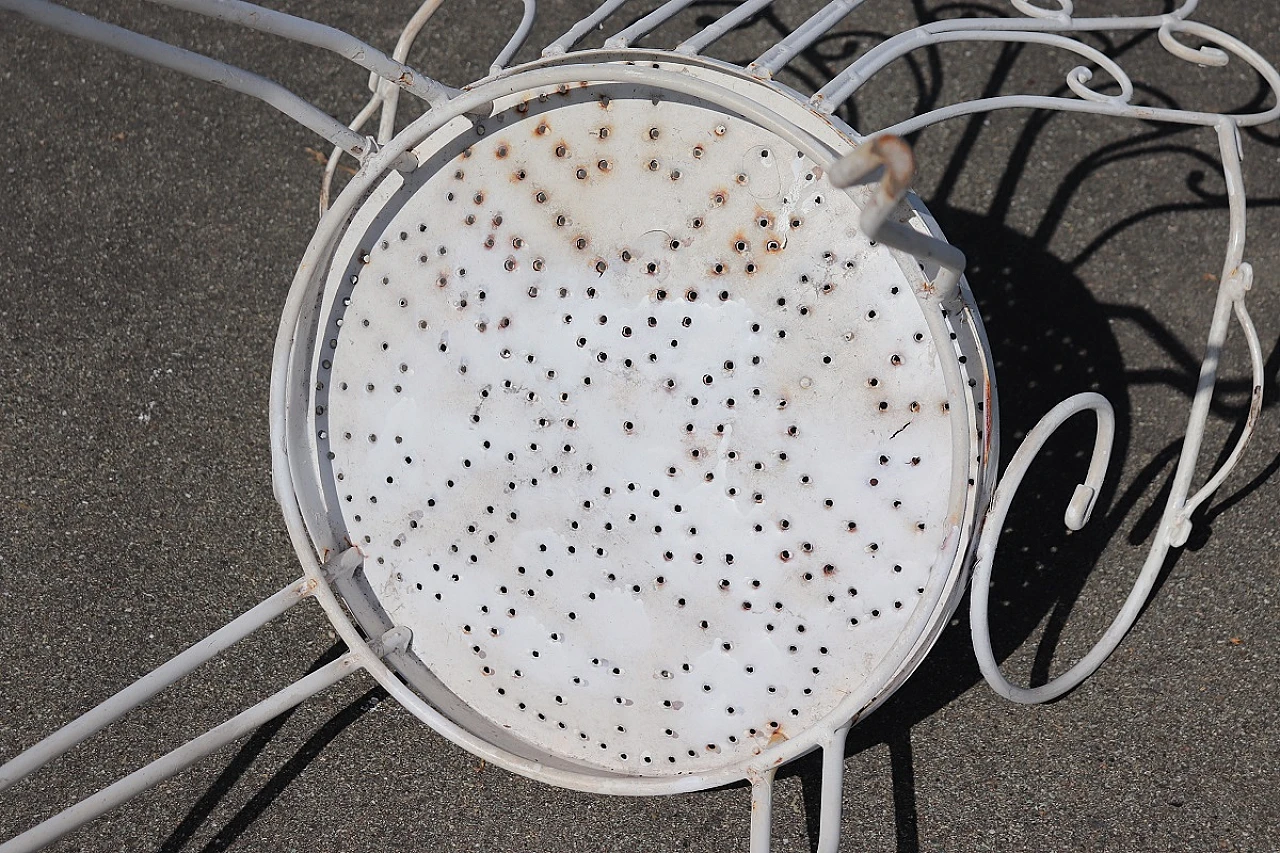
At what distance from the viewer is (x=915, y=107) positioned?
6.69 feet

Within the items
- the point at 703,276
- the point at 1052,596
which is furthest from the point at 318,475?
the point at 1052,596

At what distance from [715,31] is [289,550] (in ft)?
3.78

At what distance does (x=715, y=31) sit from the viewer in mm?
1337

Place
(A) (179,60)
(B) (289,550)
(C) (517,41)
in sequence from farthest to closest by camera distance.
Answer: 1. (B) (289,550)
2. (C) (517,41)
3. (A) (179,60)

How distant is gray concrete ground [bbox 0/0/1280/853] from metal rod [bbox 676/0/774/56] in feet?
2.23

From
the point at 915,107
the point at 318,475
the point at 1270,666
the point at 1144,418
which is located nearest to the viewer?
the point at 318,475

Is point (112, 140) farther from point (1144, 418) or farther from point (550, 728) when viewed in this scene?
point (1144, 418)

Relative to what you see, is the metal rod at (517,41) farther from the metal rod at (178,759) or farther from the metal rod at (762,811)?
the metal rod at (762,811)

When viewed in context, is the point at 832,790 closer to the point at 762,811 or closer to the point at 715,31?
the point at 762,811

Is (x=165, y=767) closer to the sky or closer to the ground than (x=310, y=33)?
closer to the ground

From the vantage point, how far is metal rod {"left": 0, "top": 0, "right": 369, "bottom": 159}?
108 centimetres

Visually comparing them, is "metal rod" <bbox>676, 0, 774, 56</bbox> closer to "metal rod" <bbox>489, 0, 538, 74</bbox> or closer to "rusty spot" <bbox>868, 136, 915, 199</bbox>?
"metal rod" <bbox>489, 0, 538, 74</bbox>

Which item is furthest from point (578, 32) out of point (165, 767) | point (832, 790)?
point (165, 767)

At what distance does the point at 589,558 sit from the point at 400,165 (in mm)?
585
